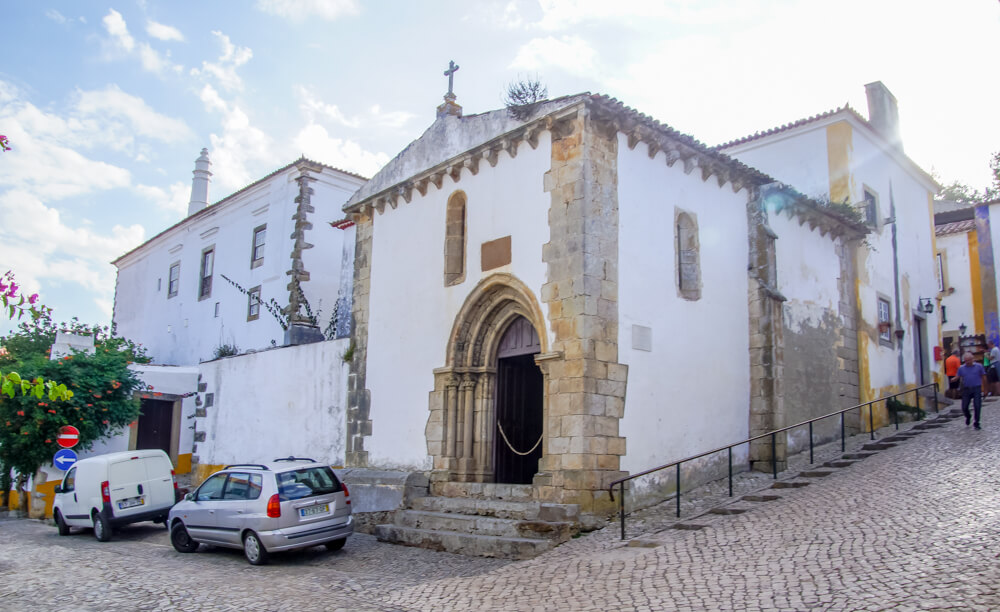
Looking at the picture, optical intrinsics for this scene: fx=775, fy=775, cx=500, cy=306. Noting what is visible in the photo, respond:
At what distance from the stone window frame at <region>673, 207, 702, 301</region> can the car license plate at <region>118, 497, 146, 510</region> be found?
11.1 metres

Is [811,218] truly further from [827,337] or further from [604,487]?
[604,487]

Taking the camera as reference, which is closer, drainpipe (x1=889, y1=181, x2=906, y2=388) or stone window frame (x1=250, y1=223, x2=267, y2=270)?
drainpipe (x1=889, y1=181, x2=906, y2=388)

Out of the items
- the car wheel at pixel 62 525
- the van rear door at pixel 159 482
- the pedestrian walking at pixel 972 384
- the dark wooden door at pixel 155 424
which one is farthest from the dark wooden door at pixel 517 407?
the dark wooden door at pixel 155 424

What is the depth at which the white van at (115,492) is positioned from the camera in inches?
582

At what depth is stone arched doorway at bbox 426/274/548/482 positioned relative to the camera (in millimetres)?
13016

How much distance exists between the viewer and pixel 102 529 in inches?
575

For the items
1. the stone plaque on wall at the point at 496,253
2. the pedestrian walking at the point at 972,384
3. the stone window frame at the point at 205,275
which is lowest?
the pedestrian walking at the point at 972,384

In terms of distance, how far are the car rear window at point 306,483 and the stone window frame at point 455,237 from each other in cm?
398

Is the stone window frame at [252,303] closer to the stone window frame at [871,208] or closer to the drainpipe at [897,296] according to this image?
the stone window frame at [871,208]

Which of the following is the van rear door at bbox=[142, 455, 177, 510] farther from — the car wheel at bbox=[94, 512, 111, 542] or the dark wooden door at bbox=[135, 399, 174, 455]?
the dark wooden door at bbox=[135, 399, 174, 455]

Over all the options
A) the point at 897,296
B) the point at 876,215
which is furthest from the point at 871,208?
the point at 897,296

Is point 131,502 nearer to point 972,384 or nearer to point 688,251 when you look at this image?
point 688,251

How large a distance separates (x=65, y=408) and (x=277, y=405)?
5.77 meters

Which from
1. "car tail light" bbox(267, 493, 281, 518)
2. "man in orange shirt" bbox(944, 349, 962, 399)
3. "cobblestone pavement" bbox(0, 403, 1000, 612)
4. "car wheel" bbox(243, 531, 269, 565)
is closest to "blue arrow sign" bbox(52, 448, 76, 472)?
"cobblestone pavement" bbox(0, 403, 1000, 612)
